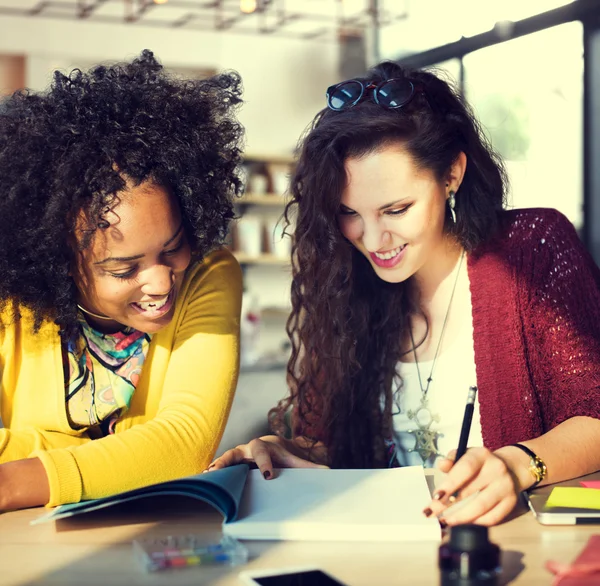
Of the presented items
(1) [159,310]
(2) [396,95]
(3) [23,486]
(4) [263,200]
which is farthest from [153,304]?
(4) [263,200]

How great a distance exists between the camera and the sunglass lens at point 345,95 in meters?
1.48

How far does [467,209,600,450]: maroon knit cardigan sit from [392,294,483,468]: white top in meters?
0.06

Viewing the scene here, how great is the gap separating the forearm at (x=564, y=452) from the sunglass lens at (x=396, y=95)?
62cm

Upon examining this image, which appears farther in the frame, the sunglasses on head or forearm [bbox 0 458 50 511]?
the sunglasses on head

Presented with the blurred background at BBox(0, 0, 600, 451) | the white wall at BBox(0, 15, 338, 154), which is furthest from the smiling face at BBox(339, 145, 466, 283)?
the white wall at BBox(0, 15, 338, 154)

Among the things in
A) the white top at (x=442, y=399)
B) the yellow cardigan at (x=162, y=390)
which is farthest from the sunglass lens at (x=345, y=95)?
the white top at (x=442, y=399)

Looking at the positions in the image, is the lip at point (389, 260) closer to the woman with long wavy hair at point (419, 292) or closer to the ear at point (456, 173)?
the woman with long wavy hair at point (419, 292)

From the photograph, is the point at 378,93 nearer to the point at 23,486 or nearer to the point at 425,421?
the point at 425,421

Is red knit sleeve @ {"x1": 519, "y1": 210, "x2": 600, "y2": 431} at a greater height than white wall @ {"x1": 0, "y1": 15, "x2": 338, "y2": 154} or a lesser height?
lesser

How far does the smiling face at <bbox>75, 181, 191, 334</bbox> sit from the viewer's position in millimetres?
1204

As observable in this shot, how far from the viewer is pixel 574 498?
983mm

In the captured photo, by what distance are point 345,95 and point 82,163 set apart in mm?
514

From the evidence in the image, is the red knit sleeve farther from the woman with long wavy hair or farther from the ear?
the ear

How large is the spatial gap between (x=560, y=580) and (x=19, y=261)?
0.93 m
